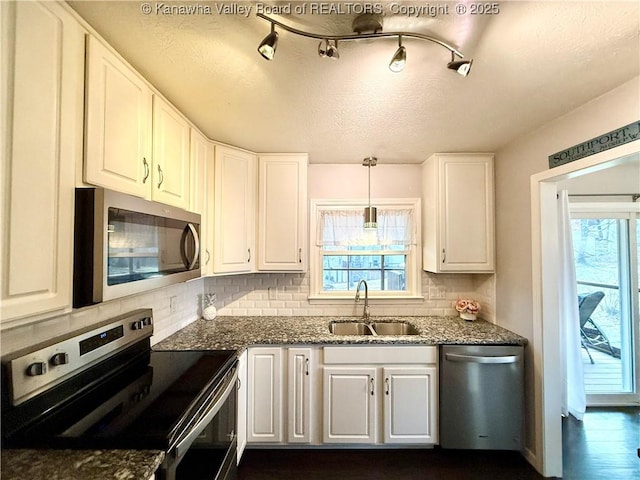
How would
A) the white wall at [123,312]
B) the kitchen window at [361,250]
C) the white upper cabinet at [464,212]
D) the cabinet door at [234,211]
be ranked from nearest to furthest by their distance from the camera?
the white wall at [123,312] → the cabinet door at [234,211] → the white upper cabinet at [464,212] → the kitchen window at [361,250]

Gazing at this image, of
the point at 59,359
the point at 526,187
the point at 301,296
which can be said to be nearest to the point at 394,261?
the point at 301,296

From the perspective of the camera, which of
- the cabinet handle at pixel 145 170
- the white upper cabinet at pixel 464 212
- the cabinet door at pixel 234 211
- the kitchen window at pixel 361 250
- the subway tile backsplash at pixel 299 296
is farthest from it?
the kitchen window at pixel 361 250

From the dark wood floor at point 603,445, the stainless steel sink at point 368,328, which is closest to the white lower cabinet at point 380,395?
the stainless steel sink at point 368,328

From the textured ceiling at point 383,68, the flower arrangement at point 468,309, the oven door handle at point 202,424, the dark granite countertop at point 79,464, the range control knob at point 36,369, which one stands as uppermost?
the textured ceiling at point 383,68

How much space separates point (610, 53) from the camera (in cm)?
119

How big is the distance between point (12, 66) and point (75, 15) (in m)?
0.38

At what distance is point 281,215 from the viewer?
246cm

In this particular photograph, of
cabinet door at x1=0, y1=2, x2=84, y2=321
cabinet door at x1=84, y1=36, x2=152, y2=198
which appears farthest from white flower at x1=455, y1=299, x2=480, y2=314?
cabinet door at x1=0, y1=2, x2=84, y2=321

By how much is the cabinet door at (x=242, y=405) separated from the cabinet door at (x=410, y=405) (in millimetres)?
1035

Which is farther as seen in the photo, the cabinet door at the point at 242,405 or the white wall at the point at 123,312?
the cabinet door at the point at 242,405

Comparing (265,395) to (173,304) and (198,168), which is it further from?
(198,168)

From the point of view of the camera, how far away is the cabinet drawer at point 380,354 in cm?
205

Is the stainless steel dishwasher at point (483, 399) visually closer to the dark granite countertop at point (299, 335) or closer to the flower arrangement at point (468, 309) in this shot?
the dark granite countertop at point (299, 335)

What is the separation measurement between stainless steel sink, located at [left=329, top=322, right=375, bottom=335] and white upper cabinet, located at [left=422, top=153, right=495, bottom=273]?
874 millimetres
